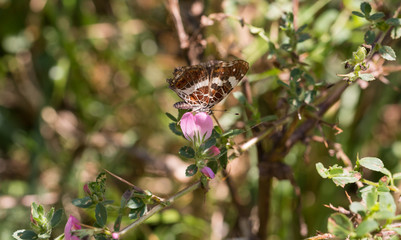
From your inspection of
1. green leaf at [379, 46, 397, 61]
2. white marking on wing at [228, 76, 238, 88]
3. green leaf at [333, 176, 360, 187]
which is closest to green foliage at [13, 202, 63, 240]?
white marking on wing at [228, 76, 238, 88]

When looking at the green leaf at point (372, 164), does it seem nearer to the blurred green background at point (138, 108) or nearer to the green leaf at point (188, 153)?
the green leaf at point (188, 153)

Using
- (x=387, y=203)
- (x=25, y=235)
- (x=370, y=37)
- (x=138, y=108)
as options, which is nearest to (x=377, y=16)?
(x=370, y=37)

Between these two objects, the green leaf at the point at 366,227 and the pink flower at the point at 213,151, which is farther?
the pink flower at the point at 213,151

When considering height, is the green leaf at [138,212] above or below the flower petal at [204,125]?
below

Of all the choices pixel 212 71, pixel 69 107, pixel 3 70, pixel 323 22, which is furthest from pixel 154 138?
pixel 212 71

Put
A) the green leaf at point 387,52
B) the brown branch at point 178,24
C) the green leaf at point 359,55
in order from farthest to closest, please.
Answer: the brown branch at point 178,24 < the green leaf at point 387,52 < the green leaf at point 359,55

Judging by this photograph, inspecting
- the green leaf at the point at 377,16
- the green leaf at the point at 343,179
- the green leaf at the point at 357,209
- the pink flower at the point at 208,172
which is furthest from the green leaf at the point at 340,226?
the green leaf at the point at 377,16

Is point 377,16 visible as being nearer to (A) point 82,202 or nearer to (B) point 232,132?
(B) point 232,132
